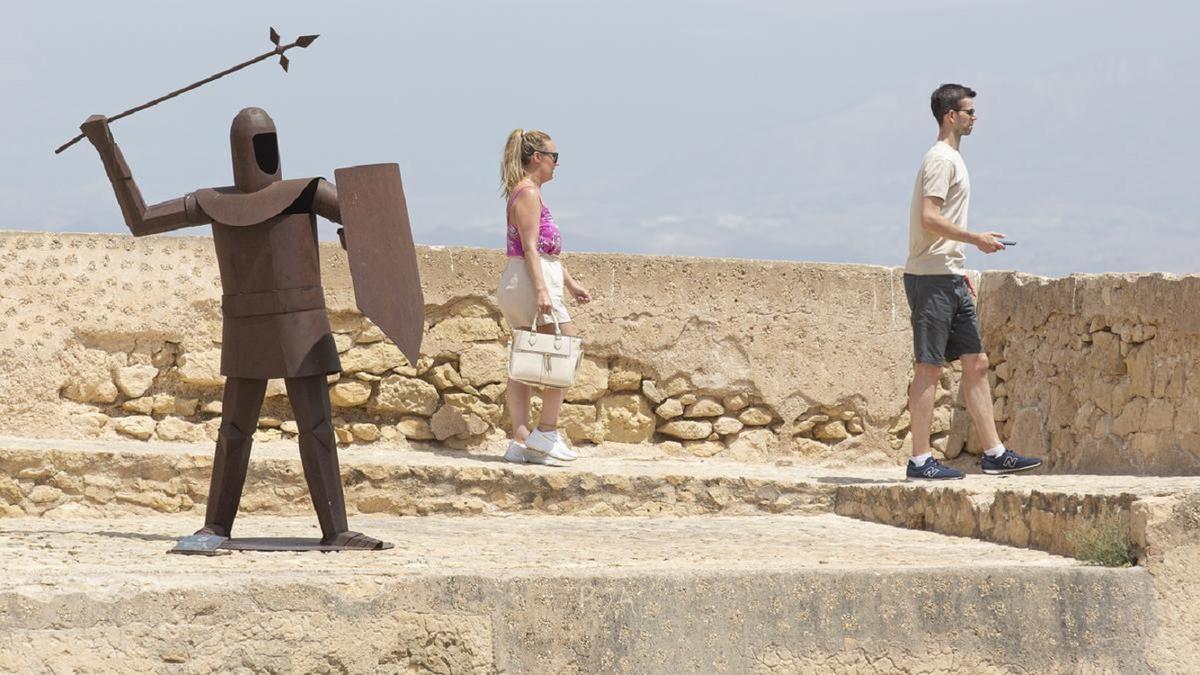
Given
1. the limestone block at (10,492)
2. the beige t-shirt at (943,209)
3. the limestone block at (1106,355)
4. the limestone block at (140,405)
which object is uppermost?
the beige t-shirt at (943,209)

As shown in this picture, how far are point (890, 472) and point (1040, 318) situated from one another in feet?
3.54

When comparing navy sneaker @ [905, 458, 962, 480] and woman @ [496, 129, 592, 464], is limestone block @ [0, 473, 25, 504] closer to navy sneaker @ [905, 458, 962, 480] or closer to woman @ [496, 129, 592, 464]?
woman @ [496, 129, 592, 464]

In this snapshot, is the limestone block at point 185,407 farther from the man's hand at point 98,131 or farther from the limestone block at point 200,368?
the man's hand at point 98,131

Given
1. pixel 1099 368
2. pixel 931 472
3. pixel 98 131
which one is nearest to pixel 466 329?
pixel 931 472

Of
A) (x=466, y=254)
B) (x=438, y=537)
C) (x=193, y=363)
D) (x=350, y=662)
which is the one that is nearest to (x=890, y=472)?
(x=466, y=254)

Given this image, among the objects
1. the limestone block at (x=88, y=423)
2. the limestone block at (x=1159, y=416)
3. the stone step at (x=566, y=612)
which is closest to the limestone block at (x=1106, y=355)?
the limestone block at (x=1159, y=416)

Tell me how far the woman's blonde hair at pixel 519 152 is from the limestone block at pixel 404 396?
4.10 feet

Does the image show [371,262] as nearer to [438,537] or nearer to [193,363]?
[438,537]

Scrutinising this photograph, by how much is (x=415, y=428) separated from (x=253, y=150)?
3141 mm

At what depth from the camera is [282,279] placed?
5.35 m

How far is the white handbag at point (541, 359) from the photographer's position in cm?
748

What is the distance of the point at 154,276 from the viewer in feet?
26.7

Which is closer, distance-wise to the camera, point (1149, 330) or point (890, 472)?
point (1149, 330)

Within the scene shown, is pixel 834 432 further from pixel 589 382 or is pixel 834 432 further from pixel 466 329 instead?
pixel 466 329
